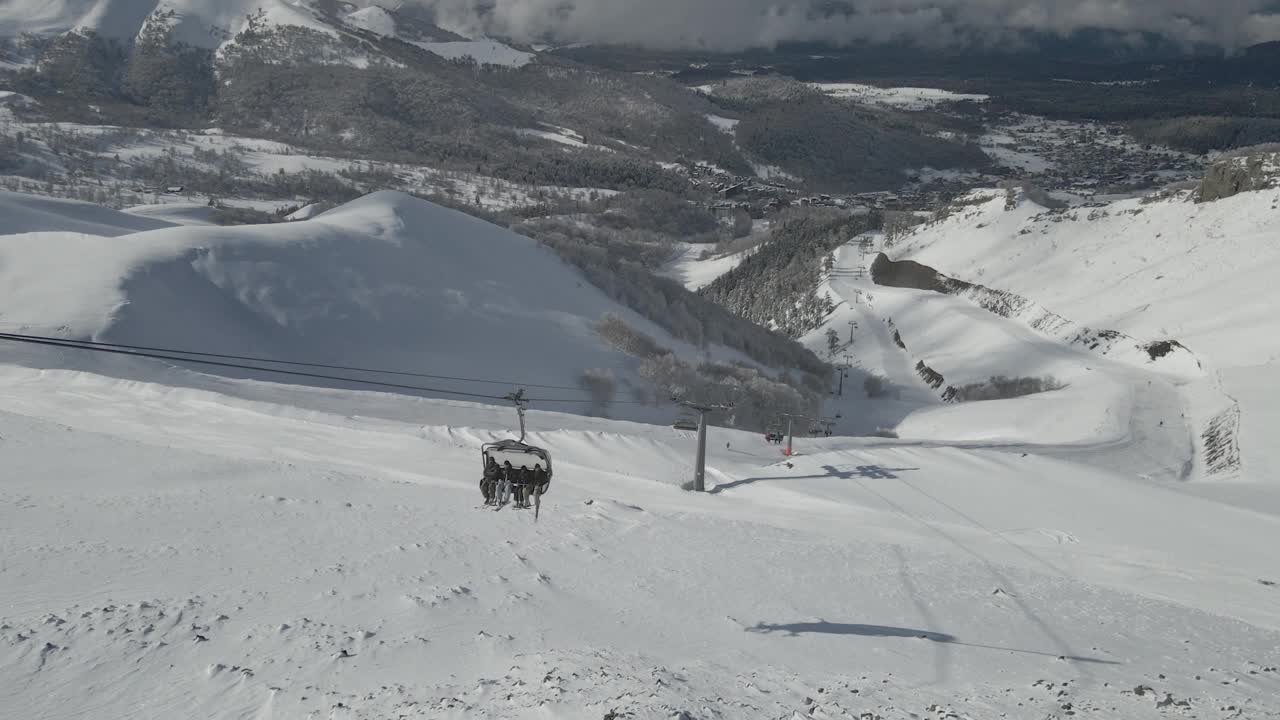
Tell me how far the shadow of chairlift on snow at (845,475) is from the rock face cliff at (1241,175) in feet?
163

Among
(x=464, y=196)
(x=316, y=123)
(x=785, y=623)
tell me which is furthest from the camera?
(x=316, y=123)

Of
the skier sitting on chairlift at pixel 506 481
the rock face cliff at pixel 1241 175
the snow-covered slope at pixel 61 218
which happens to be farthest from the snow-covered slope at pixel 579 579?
the rock face cliff at pixel 1241 175

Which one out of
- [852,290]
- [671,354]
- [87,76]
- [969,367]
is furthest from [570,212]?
[87,76]

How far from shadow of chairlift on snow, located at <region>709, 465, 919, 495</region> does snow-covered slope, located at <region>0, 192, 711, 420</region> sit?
1137 centimetres

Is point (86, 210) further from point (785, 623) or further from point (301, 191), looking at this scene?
point (301, 191)

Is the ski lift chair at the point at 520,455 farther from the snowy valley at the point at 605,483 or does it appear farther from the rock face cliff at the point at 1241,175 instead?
the rock face cliff at the point at 1241,175

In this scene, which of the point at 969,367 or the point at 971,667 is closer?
the point at 971,667

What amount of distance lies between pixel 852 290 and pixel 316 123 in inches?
5128

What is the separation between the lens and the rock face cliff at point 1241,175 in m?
53.3

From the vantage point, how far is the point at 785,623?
11477 mm

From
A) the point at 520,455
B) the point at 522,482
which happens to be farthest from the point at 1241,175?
the point at 522,482

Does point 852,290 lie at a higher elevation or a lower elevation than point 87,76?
lower

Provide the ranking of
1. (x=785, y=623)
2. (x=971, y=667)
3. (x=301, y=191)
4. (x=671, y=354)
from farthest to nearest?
(x=301, y=191), (x=671, y=354), (x=785, y=623), (x=971, y=667)

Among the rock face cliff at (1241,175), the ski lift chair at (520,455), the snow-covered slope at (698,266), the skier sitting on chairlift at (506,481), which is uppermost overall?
the rock face cliff at (1241,175)
